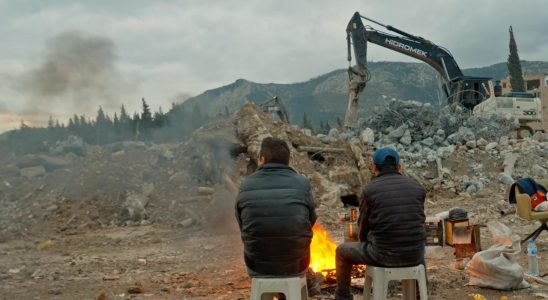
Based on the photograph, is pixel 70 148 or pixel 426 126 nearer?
pixel 70 148

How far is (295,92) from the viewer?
106 m

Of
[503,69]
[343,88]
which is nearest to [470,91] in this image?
[343,88]

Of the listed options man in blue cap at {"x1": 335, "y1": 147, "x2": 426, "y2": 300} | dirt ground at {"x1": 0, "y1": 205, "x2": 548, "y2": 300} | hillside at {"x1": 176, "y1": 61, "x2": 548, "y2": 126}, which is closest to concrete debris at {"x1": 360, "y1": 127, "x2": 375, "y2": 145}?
dirt ground at {"x1": 0, "y1": 205, "x2": 548, "y2": 300}

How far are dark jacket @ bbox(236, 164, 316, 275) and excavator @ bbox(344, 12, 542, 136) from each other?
13.4 m

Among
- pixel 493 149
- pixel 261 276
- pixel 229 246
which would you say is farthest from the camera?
pixel 493 149

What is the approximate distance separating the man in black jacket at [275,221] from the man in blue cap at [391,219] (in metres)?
0.56

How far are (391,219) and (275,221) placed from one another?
0.95m

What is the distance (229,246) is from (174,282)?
92.7 inches

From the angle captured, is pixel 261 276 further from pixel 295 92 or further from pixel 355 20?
pixel 295 92

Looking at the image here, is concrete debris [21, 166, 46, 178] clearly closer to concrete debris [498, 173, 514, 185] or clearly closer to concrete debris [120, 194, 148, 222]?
concrete debris [120, 194, 148, 222]

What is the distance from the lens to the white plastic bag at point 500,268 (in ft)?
16.5

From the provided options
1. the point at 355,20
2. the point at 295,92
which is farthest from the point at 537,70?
the point at 355,20

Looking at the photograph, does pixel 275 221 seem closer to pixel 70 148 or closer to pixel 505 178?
pixel 505 178

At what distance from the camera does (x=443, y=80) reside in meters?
19.5
